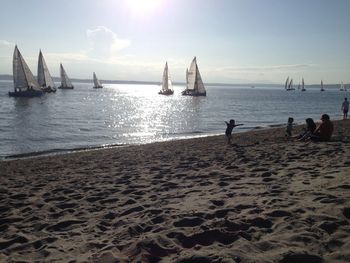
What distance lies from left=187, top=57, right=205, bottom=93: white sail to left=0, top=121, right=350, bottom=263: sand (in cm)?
7174

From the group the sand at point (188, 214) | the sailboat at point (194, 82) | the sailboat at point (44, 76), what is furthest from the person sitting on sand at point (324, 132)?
the sailboat at point (44, 76)

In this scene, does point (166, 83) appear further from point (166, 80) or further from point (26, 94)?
point (26, 94)

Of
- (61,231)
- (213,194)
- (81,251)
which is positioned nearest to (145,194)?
(213,194)

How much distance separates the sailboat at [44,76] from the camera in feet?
263

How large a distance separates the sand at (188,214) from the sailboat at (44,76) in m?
74.9

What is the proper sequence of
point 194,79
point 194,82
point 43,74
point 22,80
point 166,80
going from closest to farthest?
point 22,80
point 43,74
point 194,79
point 194,82
point 166,80

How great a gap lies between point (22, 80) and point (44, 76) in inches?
722

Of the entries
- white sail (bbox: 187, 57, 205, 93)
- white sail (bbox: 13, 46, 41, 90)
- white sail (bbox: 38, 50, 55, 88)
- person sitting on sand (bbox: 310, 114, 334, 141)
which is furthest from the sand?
white sail (bbox: 38, 50, 55, 88)

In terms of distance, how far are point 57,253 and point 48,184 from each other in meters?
5.07

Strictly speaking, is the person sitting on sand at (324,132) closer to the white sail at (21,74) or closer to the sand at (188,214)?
the sand at (188,214)

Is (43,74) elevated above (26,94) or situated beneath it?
elevated above

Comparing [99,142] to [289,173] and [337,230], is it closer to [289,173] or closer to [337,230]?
[289,173]

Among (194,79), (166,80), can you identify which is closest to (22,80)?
(194,79)

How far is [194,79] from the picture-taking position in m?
85.9
